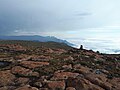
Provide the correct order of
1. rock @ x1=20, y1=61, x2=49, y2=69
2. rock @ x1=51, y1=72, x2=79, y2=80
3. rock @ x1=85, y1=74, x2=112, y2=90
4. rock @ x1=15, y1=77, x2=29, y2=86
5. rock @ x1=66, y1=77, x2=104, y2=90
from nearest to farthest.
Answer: rock @ x1=66, y1=77, x2=104, y2=90 < rock @ x1=85, y1=74, x2=112, y2=90 < rock @ x1=15, y1=77, x2=29, y2=86 < rock @ x1=51, y1=72, x2=79, y2=80 < rock @ x1=20, y1=61, x2=49, y2=69

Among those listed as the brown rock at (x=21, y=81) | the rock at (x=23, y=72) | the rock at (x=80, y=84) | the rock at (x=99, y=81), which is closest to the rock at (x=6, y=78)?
the brown rock at (x=21, y=81)

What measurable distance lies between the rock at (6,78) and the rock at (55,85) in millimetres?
4152

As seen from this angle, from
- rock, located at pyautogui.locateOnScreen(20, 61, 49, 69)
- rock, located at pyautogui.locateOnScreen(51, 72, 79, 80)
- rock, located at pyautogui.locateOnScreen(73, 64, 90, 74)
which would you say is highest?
rock, located at pyautogui.locateOnScreen(20, 61, 49, 69)

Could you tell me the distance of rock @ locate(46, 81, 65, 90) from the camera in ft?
85.7

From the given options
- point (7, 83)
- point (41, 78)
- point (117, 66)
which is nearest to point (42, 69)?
point (41, 78)

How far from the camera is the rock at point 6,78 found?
27.9 meters

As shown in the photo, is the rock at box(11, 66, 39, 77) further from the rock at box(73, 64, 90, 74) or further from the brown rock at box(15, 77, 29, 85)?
the rock at box(73, 64, 90, 74)

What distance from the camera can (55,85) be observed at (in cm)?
2647

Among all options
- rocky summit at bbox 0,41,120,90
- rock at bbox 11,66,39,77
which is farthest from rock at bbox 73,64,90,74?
rock at bbox 11,66,39,77

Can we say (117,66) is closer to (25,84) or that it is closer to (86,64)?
(86,64)

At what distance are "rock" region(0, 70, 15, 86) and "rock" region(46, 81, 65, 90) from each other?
4152 millimetres

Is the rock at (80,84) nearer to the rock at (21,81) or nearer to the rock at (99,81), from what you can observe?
the rock at (99,81)

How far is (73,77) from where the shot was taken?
2780 centimetres

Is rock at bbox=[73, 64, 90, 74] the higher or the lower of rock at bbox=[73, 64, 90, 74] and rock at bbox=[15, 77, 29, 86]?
the higher
